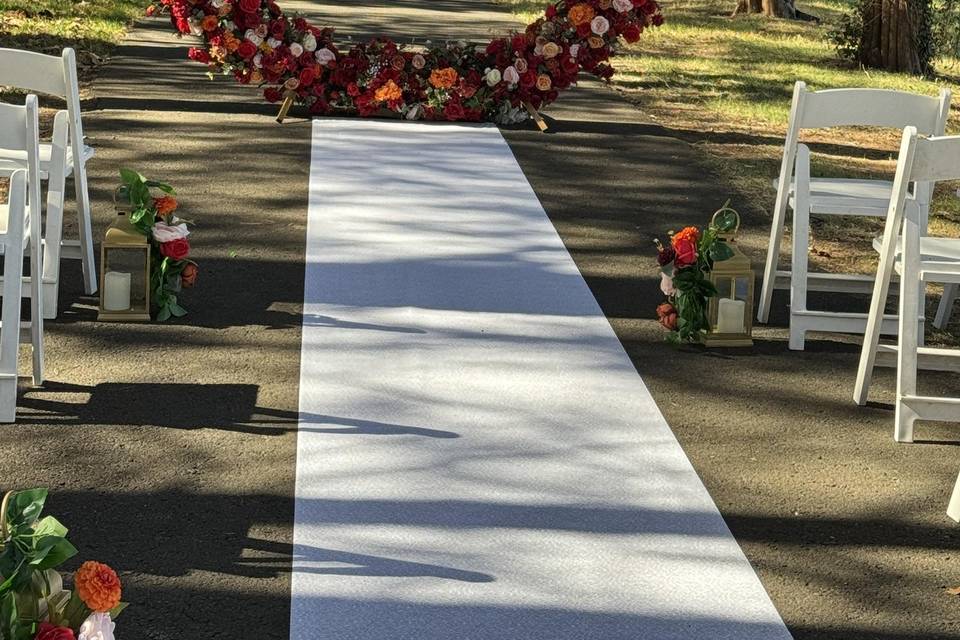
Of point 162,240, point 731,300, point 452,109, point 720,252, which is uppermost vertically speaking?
point 452,109

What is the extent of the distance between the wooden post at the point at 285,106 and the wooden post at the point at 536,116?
194cm

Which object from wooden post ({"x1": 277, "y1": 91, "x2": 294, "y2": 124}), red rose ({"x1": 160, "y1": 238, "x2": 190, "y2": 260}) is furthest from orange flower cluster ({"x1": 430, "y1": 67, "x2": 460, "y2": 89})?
red rose ({"x1": 160, "y1": 238, "x2": 190, "y2": 260})

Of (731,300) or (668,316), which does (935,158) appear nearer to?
(731,300)

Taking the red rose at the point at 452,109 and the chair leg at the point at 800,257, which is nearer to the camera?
the chair leg at the point at 800,257

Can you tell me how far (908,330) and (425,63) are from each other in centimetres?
705

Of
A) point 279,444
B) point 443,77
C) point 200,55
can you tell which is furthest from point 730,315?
point 200,55

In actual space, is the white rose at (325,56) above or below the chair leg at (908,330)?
above

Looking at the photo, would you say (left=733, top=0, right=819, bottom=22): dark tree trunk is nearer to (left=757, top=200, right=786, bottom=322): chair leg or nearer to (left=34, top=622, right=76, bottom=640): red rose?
(left=757, top=200, right=786, bottom=322): chair leg

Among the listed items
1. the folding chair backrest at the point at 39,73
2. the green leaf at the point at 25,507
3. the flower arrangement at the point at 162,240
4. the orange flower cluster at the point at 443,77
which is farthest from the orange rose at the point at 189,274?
the orange flower cluster at the point at 443,77

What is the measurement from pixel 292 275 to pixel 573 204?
8.34 ft

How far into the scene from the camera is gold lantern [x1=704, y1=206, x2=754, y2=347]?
20.1 feet

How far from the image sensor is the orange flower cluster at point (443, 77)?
1144 centimetres

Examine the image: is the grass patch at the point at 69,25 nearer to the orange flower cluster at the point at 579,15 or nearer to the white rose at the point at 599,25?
the orange flower cluster at the point at 579,15

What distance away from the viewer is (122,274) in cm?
608
